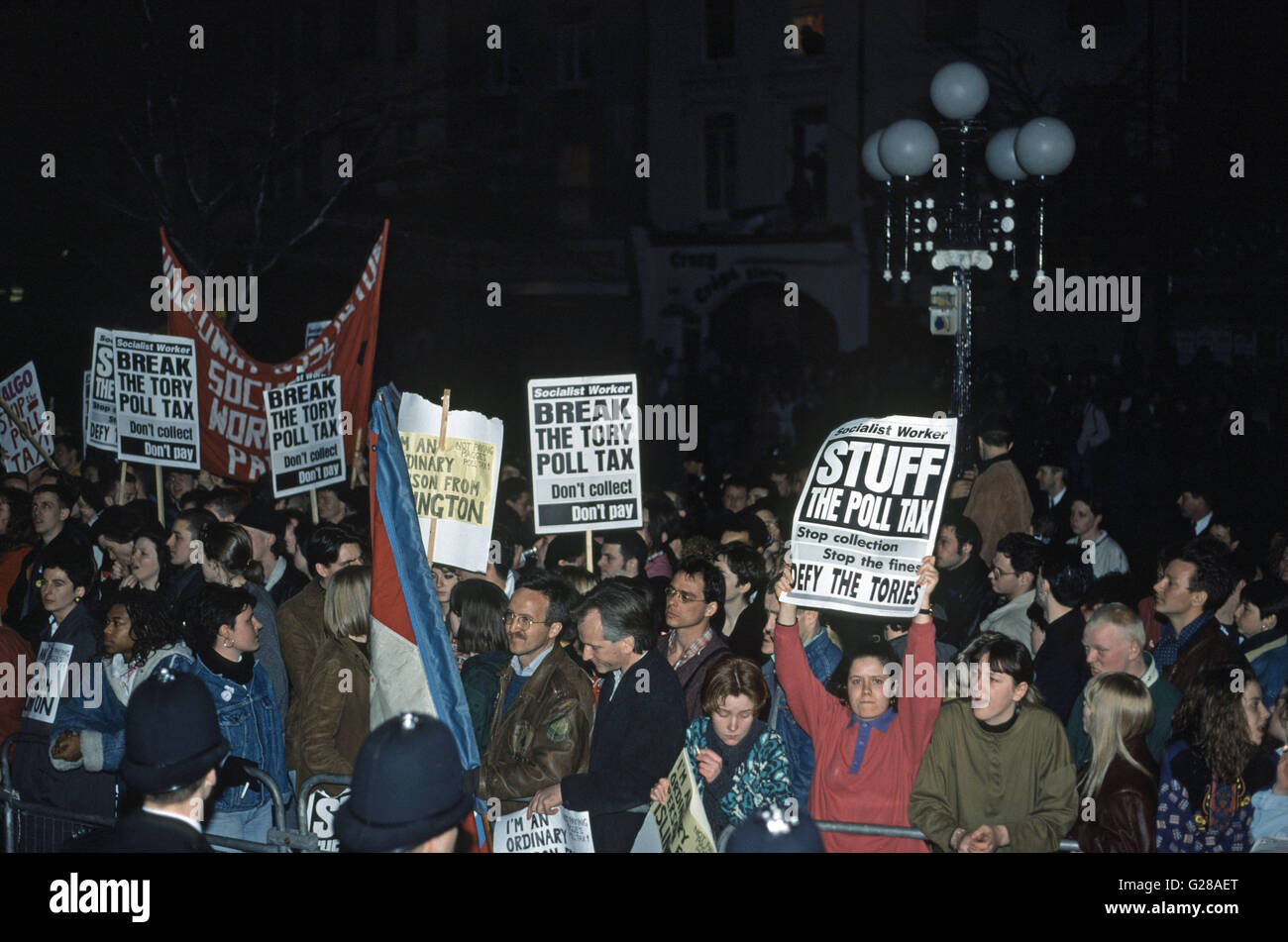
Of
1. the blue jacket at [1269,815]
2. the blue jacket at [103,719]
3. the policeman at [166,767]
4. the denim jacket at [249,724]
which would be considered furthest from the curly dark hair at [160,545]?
the blue jacket at [1269,815]

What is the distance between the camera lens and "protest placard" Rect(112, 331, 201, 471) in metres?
11.1

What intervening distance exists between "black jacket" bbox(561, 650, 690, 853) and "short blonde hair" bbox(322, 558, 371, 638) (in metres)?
1.28

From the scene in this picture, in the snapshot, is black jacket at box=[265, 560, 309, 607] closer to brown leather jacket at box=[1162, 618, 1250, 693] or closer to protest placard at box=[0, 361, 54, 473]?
protest placard at box=[0, 361, 54, 473]

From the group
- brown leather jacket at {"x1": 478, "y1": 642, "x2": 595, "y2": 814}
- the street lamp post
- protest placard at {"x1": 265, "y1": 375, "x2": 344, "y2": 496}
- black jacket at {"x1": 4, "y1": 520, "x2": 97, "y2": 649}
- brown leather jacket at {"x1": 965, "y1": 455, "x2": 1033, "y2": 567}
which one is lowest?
brown leather jacket at {"x1": 478, "y1": 642, "x2": 595, "y2": 814}

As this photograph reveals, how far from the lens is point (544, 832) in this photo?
5961 millimetres

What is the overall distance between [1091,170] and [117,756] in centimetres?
2343

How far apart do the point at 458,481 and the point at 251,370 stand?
172 inches

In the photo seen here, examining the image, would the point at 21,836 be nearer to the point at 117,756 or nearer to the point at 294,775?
the point at 117,756

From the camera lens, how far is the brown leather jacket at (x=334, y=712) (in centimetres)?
619

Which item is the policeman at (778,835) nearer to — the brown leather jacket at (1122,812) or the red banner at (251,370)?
the brown leather jacket at (1122,812)

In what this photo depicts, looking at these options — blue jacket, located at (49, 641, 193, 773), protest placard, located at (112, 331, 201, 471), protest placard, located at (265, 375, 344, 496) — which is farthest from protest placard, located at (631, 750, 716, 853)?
protest placard, located at (112, 331, 201, 471)

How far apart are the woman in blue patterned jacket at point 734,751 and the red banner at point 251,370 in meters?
6.33

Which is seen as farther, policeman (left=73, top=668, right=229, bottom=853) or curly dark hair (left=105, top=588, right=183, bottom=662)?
curly dark hair (left=105, top=588, right=183, bottom=662)

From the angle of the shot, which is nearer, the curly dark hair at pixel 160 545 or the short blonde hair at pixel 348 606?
the short blonde hair at pixel 348 606
